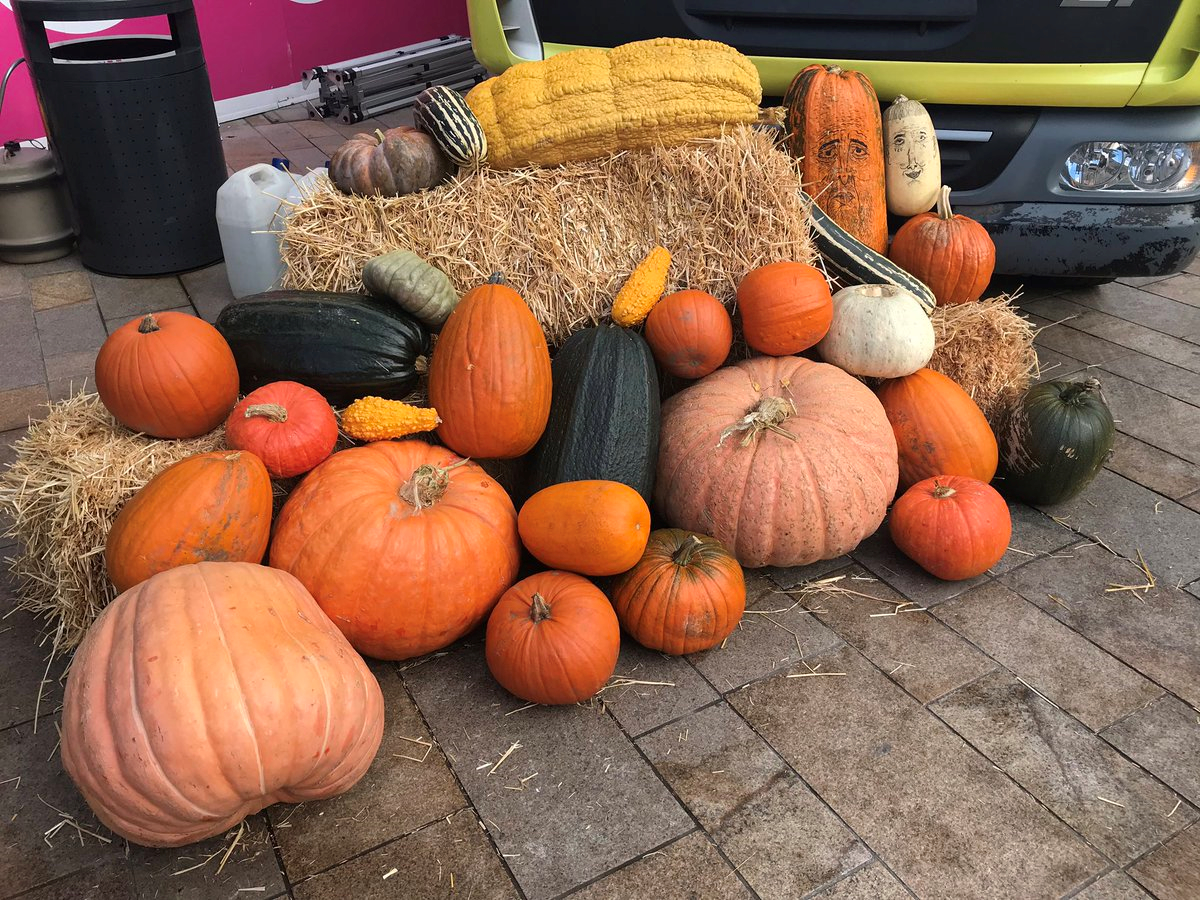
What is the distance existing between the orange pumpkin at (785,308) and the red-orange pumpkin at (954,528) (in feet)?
2.50

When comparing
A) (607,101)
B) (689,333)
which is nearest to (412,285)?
(689,333)

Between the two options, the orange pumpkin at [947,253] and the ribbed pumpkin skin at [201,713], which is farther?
the orange pumpkin at [947,253]

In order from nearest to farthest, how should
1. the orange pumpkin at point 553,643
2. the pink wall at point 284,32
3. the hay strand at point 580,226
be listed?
the orange pumpkin at point 553,643, the hay strand at point 580,226, the pink wall at point 284,32

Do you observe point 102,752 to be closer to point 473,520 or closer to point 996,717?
point 473,520

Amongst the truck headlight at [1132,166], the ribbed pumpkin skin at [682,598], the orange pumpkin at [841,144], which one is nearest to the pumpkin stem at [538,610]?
the ribbed pumpkin skin at [682,598]

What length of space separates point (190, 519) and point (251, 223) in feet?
8.11

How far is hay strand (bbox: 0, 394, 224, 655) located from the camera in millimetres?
2898

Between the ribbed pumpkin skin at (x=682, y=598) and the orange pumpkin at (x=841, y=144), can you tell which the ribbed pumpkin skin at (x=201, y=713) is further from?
the orange pumpkin at (x=841, y=144)

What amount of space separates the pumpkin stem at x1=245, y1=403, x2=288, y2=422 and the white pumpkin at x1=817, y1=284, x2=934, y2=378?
222cm

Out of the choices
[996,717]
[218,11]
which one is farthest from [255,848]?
[218,11]

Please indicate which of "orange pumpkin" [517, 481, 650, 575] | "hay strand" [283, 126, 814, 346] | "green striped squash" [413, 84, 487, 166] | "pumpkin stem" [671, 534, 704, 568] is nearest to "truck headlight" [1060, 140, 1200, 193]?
"hay strand" [283, 126, 814, 346]

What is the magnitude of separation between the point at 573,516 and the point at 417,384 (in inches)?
39.0

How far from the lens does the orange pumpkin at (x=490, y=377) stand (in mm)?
3148

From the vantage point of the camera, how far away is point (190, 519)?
8.89 ft
